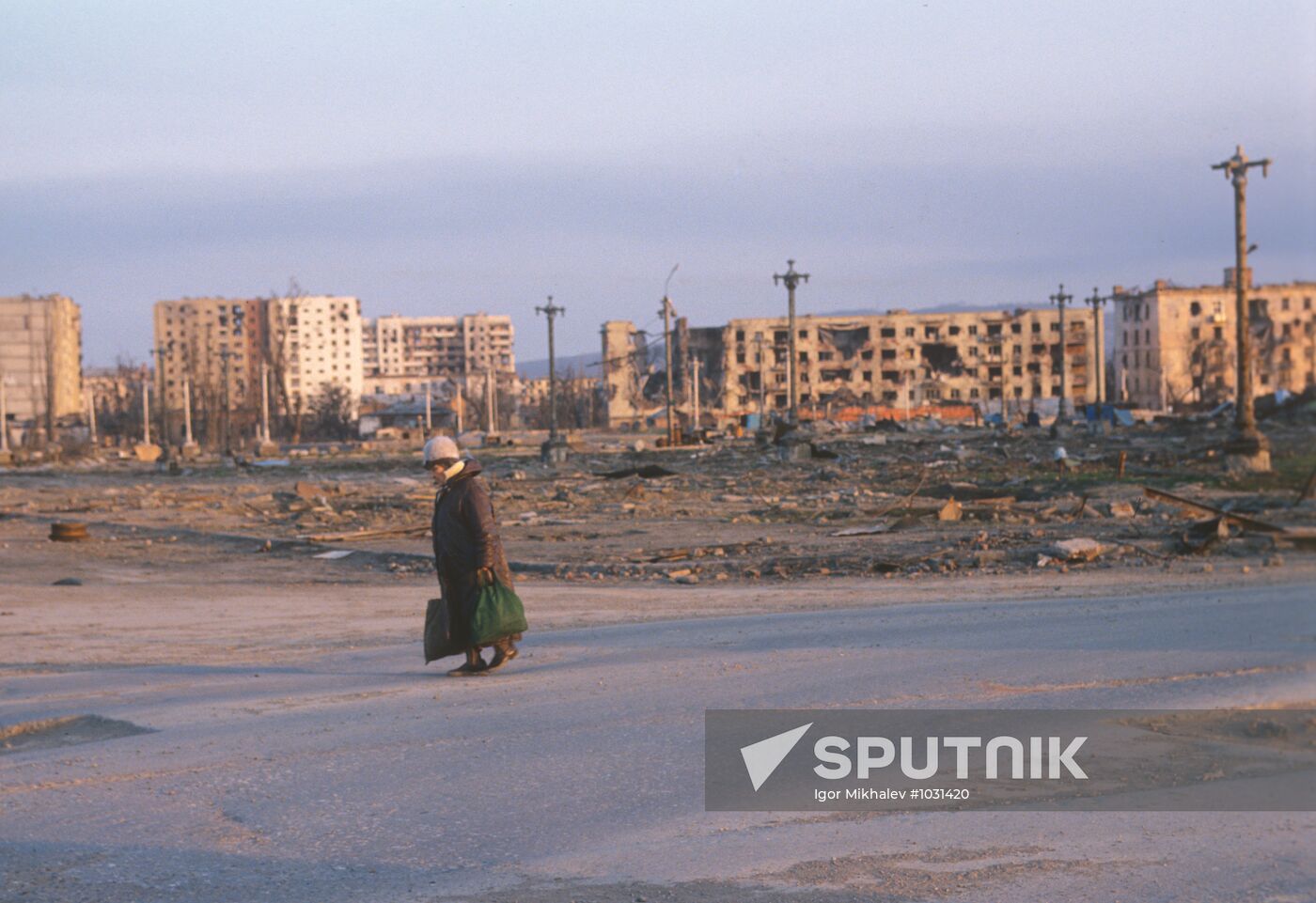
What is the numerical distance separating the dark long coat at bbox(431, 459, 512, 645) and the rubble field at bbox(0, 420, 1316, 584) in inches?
311

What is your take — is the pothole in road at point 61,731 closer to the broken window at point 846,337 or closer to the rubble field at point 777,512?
the rubble field at point 777,512

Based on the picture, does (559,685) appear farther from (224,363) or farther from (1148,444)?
(224,363)

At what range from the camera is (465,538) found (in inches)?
373

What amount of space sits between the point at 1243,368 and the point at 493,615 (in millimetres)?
23730

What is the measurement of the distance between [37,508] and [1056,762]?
102 feet

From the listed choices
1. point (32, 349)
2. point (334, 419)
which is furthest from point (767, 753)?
point (32, 349)

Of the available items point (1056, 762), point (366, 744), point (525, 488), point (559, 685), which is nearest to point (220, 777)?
point (366, 744)

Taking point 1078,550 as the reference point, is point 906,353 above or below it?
above

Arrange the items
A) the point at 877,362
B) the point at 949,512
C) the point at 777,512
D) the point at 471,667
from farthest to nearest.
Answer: the point at 877,362 < the point at 777,512 < the point at 949,512 < the point at 471,667

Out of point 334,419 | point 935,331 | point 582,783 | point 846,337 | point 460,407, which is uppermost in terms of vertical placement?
point 935,331

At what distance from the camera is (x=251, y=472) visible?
50.5 m

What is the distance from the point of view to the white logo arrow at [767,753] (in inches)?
271

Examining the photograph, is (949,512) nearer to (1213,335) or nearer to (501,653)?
(501,653)

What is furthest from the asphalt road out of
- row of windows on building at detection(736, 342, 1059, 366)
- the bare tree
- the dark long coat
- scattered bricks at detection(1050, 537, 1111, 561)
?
row of windows on building at detection(736, 342, 1059, 366)
